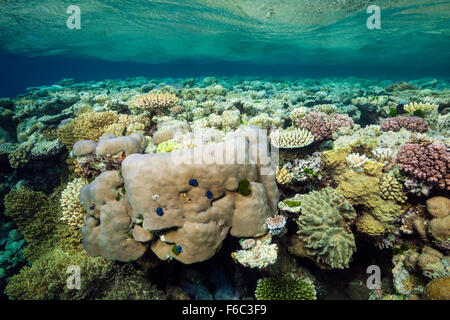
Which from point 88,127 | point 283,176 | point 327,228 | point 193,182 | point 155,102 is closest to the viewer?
point 193,182

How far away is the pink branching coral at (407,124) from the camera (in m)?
5.51

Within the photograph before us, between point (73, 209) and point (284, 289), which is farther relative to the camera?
point (73, 209)

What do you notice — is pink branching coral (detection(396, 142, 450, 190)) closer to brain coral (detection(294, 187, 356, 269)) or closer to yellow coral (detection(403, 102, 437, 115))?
brain coral (detection(294, 187, 356, 269))

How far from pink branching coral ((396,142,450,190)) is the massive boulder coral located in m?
2.51

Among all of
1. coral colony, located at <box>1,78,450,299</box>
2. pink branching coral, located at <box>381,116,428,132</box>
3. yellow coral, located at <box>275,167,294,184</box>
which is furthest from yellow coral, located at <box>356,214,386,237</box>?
pink branching coral, located at <box>381,116,428,132</box>

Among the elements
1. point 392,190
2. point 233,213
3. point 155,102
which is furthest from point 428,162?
point 155,102

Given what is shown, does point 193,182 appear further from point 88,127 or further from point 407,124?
point 407,124

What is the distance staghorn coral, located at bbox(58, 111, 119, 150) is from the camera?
5.30 meters

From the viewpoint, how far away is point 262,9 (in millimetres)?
Result: 21406

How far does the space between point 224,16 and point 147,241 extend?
28573 millimetres

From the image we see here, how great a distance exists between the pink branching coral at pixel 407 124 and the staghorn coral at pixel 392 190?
3.12 meters

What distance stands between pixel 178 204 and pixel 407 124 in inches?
270

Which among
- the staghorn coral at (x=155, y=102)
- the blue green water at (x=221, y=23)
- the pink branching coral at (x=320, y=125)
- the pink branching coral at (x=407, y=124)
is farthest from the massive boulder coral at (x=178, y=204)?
the blue green water at (x=221, y=23)

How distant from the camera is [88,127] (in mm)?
5328
